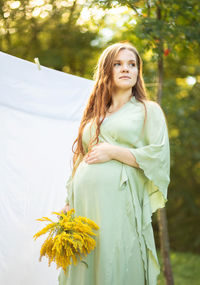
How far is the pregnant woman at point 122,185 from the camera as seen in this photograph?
81.3 inches

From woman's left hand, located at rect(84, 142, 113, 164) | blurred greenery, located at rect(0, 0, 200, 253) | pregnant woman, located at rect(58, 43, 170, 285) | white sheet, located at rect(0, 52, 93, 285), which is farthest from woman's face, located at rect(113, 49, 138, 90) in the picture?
blurred greenery, located at rect(0, 0, 200, 253)

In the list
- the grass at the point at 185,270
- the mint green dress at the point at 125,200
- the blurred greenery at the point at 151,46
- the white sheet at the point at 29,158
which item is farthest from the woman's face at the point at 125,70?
the grass at the point at 185,270

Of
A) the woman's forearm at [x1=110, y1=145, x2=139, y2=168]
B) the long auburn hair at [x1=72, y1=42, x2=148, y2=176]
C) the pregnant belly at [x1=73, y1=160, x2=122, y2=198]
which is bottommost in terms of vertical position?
the pregnant belly at [x1=73, y1=160, x2=122, y2=198]

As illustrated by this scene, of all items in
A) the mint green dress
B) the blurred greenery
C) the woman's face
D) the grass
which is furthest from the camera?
the grass

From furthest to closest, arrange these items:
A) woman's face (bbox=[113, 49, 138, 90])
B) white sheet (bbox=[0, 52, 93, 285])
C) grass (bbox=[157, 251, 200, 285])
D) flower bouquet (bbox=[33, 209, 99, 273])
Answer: grass (bbox=[157, 251, 200, 285]), white sheet (bbox=[0, 52, 93, 285]), woman's face (bbox=[113, 49, 138, 90]), flower bouquet (bbox=[33, 209, 99, 273])

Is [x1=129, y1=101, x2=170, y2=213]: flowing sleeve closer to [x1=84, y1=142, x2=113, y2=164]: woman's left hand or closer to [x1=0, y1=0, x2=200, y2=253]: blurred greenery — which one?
[x1=84, y1=142, x2=113, y2=164]: woman's left hand

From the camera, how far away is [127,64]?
2.30m

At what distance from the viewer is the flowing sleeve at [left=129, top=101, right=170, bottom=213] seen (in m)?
2.11

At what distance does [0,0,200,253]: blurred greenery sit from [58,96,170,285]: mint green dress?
4.52 ft

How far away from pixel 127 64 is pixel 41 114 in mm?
934

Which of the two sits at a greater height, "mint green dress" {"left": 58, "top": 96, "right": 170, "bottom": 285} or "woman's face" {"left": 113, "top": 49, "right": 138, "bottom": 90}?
"woman's face" {"left": 113, "top": 49, "right": 138, "bottom": 90}

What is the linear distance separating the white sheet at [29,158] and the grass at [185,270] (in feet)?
8.00

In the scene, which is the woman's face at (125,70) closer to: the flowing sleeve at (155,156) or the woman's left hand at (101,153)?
the flowing sleeve at (155,156)

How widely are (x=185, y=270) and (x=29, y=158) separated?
11.7 ft
